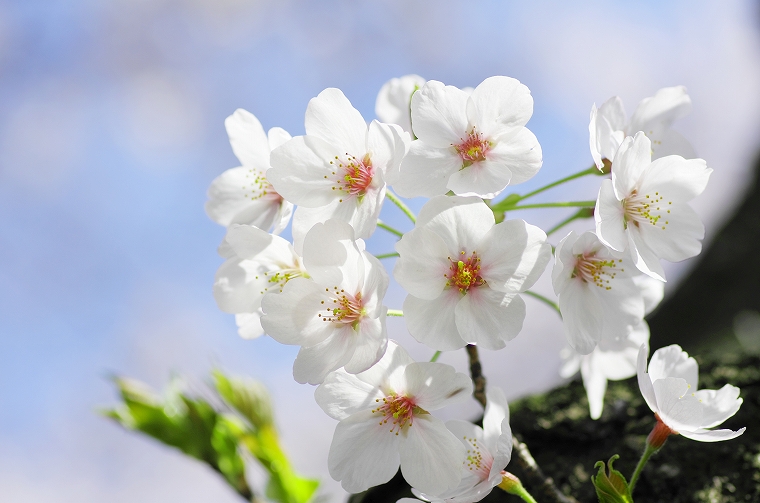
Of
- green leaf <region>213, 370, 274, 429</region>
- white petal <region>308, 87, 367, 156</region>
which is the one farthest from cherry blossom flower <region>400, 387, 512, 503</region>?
green leaf <region>213, 370, 274, 429</region>

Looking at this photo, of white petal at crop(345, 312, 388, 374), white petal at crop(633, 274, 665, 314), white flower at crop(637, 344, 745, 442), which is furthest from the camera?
white petal at crop(633, 274, 665, 314)

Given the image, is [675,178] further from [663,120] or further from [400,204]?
[400,204]

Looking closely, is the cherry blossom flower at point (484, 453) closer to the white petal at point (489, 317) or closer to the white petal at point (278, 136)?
the white petal at point (489, 317)

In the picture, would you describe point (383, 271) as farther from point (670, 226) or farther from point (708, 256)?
point (708, 256)

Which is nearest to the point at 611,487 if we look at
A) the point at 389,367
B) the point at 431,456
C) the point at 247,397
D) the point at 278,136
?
the point at 431,456

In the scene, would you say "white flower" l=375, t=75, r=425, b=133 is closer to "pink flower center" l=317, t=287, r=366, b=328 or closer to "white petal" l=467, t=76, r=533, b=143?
"white petal" l=467, t=76, r=533, b=143

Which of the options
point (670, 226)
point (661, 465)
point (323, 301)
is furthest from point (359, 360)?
point (661, 465)
